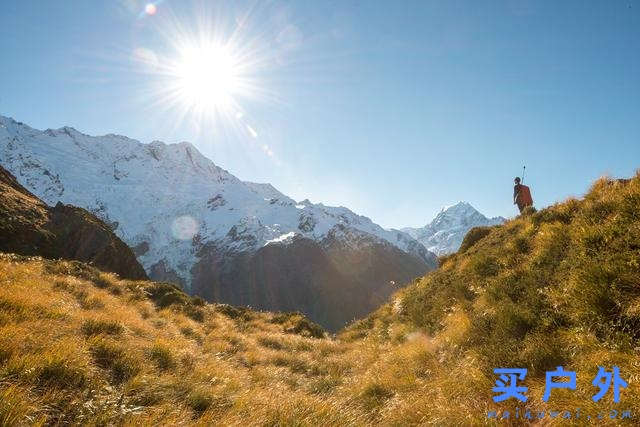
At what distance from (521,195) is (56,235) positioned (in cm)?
2840

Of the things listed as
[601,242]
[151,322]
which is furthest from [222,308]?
[601,242]

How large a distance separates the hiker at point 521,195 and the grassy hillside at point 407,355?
7.96m

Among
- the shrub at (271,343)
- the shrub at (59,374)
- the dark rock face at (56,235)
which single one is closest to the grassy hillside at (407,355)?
the shrub at (59,374)

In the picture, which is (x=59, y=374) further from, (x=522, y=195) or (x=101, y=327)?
(x=522, y=195)

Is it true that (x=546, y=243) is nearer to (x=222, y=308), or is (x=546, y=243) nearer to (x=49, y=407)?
(x=49, y=407)

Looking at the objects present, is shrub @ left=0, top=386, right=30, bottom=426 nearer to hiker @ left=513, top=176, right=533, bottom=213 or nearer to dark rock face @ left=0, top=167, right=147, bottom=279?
dark rock face @ left=0, top=167, right=147, bottom=279

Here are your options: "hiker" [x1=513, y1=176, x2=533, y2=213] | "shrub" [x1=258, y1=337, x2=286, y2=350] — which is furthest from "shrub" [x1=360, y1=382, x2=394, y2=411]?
"hiker" [x1=513, y1=176, x2=533, y2=213]

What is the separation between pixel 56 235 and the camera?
80.8 ft

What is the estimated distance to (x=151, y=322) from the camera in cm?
1276

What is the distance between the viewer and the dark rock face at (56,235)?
21.2m

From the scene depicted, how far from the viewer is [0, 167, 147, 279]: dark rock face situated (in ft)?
69.7

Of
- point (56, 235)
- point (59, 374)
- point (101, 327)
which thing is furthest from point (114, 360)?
point (56, 235)

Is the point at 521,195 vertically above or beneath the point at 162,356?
above

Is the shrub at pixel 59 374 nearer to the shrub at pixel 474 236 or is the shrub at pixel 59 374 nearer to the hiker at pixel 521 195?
the shrub at pixel 474 236
